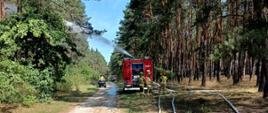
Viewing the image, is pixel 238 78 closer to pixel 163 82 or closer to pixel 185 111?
pixel 163 82

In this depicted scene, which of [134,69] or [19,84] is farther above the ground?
[134,69]

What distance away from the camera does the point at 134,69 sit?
46.1 m

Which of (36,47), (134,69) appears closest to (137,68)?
(134,69)

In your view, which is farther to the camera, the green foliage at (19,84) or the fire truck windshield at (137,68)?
the fire truck windshield at (137,68)

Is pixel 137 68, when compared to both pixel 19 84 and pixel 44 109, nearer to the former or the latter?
pixel 44 109

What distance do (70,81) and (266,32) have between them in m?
32.4

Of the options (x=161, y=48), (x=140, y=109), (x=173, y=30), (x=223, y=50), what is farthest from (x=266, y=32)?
(x=161, y=48)

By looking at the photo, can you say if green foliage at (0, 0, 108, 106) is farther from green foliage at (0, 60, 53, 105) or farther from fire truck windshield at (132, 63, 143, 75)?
fire truck windshield at (132, 63, 143, 75)

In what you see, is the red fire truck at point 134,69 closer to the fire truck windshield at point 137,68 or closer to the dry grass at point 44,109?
the fire truck windshield at point 137,68

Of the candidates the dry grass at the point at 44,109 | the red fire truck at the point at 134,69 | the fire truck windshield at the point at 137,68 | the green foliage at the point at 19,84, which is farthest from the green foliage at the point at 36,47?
the fire truck windshield at the point at 137,68

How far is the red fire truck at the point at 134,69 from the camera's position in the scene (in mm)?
45750

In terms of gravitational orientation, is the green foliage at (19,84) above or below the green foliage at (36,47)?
below

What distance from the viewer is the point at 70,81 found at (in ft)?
174

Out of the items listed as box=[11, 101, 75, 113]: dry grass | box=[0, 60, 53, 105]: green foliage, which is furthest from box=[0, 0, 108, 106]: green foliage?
box=[11, 101, 75, 113]: dry grass
